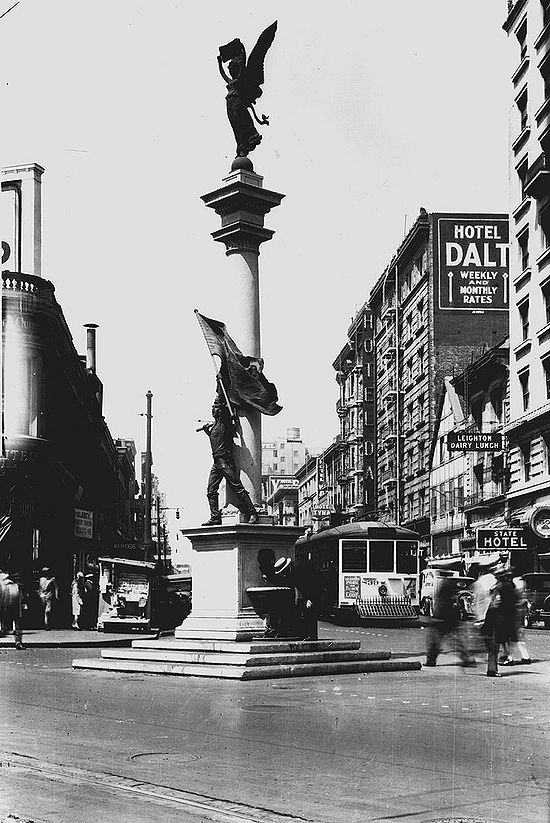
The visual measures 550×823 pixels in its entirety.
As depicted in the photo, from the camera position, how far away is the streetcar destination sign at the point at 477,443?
52656 mm

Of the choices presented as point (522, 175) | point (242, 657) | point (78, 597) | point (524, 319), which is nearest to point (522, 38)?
point (522, 175)

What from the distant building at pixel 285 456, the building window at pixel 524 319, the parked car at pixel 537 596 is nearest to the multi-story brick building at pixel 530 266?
the building window at pixel 524 319

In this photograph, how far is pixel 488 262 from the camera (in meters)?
68.0

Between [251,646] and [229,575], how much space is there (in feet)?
5.88

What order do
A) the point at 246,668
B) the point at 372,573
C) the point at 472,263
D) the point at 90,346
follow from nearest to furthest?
the point at 246,668, the point at 372,573, the point at 472,263, the point at 90,346

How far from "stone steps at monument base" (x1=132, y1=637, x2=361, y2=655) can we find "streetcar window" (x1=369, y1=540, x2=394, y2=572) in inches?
738

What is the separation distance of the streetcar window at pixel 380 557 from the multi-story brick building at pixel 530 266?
704 centimetres

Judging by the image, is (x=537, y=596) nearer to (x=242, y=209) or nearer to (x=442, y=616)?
(x=442, y=616)

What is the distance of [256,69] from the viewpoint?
71.0 ft

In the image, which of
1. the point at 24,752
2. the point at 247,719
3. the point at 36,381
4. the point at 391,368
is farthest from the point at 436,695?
the point at 391,368

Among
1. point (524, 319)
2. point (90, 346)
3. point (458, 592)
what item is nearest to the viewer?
point (458, 592)

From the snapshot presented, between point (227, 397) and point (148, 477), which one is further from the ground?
point (148, 477)

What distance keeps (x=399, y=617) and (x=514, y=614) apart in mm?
19396

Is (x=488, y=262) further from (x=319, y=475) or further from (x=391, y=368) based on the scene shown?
(x=319, y=475)
